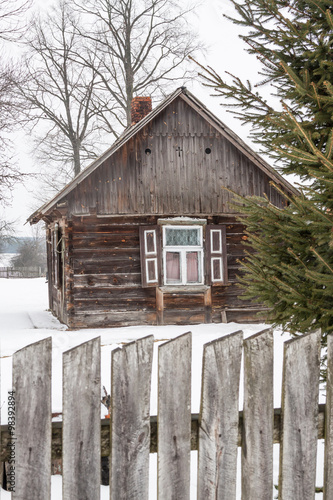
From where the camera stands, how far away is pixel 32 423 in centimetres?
235

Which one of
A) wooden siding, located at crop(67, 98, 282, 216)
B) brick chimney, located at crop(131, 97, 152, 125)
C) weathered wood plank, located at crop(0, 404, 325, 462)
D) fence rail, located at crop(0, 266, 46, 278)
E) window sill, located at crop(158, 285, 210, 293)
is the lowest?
fence rail, located at crop(0, 266, 46, 278)

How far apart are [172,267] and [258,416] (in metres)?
10.3

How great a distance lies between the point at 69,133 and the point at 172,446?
2382 cm

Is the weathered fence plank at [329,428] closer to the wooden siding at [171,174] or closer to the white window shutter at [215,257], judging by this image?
the wooden siding at [171,174]

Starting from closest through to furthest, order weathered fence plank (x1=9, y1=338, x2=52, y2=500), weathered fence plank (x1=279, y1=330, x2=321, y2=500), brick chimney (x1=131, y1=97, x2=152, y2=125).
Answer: weathered fence plank (x1=9, y1=338, x2=52, y2=500) < weathered fence plank (x1=279, y1=330, x2=321, y2=500) < brick chimney (x1=131, y1=97, x2=152, y2=125)

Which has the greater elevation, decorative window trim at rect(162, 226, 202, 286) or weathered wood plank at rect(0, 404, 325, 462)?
decorative window trim at rect(162, 226, 202, 286)

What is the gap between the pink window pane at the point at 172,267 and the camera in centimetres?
1287

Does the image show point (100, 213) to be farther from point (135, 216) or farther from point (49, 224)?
point (49, 224)

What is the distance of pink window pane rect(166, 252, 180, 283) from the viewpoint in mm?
12867

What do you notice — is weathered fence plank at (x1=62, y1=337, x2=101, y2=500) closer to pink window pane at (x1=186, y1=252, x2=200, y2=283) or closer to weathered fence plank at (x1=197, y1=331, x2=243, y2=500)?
weathered fence plank at (x1=197, y1=331, x2=243, y2=500)

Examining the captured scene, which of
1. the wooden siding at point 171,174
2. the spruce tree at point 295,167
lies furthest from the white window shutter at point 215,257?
the spruce tree at point 295,167

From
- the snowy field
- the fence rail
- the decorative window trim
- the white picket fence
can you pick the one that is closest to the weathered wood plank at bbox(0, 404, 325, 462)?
the white picket fence

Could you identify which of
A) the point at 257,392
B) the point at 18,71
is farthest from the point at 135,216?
the point at 257,392

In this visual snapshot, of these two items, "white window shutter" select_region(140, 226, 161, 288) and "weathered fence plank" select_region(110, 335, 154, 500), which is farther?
"white window shutter" select_region(140, 226, 161, 288)
